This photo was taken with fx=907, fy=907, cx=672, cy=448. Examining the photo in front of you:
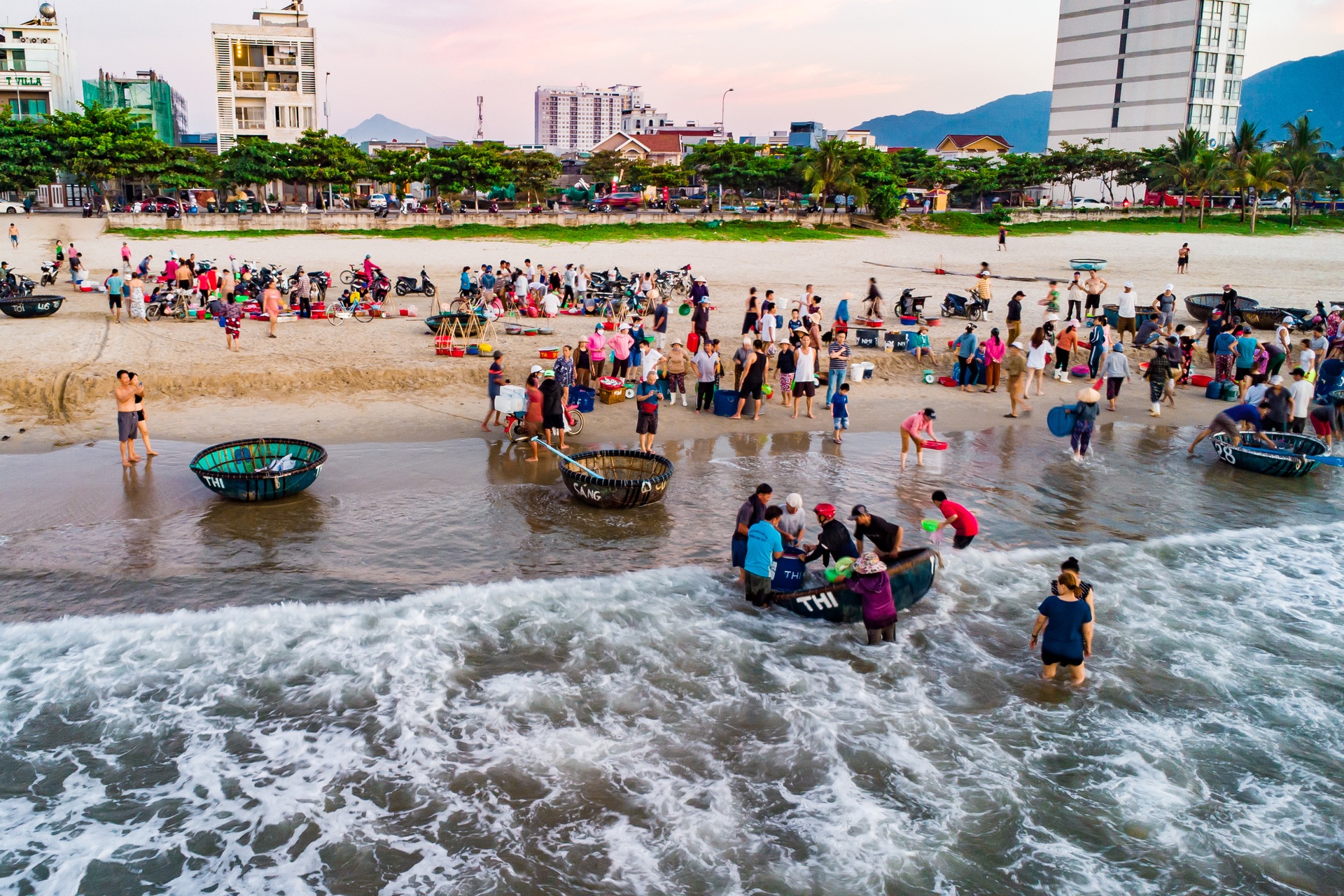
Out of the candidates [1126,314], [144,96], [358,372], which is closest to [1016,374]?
[1126,314]

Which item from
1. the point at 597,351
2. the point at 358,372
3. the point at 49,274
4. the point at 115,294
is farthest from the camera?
the point at 49,274

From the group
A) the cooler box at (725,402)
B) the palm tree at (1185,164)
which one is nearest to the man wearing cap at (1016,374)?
the cooler box at (725,402)

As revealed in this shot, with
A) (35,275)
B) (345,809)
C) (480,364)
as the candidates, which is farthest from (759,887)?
(35,275)

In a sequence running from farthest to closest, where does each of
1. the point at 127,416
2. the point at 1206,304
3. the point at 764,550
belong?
the point at 1206,304 → the point at 127,416 → the point at 764,550

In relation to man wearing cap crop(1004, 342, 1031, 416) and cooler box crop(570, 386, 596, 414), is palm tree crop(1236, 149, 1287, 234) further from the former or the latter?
cooler box crop(570, 386, 596, 414)

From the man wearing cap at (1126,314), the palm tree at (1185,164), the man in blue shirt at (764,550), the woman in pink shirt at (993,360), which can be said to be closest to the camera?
the man in blue shirt at (764,550)

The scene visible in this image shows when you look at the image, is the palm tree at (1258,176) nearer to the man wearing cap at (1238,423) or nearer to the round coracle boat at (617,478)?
the man wearing cap at (1238,423)

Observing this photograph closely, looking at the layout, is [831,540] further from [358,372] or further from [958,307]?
[958,307]
